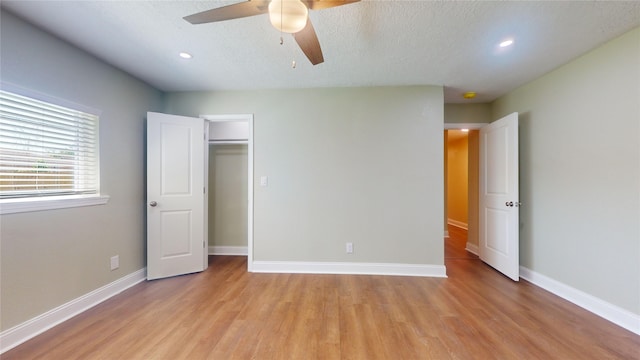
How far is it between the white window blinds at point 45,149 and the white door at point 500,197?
441 cm

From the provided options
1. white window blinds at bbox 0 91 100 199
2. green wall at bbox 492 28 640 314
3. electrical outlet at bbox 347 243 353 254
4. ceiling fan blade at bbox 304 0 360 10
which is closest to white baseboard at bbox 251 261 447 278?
electrical outlet at bbox 347 243 353 254

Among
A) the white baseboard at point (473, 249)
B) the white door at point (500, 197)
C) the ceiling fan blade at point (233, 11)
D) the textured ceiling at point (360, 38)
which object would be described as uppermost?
the textured ceiling at point (360, 38)

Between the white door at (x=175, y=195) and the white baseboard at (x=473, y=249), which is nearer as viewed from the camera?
the white door at (x=175, y=195)

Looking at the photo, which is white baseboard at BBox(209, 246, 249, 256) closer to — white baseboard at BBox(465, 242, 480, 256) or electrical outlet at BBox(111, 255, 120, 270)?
electrical outlet at BBox(111, 255, 120, 270)

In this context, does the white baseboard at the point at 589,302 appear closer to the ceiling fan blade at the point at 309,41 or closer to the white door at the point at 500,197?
the white door at the point at 500,197

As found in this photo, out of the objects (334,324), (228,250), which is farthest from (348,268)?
(228,250)

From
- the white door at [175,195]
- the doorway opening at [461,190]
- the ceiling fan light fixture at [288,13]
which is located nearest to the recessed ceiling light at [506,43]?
the doorway opening at [461,190]

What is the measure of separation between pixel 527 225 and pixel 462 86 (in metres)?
1.83

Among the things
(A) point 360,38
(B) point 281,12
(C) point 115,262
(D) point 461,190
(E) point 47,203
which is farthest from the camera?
(D) point 461,190

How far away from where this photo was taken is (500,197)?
9.84 ft

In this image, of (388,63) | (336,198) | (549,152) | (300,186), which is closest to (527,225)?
(549,152)

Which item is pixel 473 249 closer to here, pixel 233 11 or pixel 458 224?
pixel 458 224

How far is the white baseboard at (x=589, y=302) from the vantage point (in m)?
1.87

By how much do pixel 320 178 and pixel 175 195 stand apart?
1.79m
